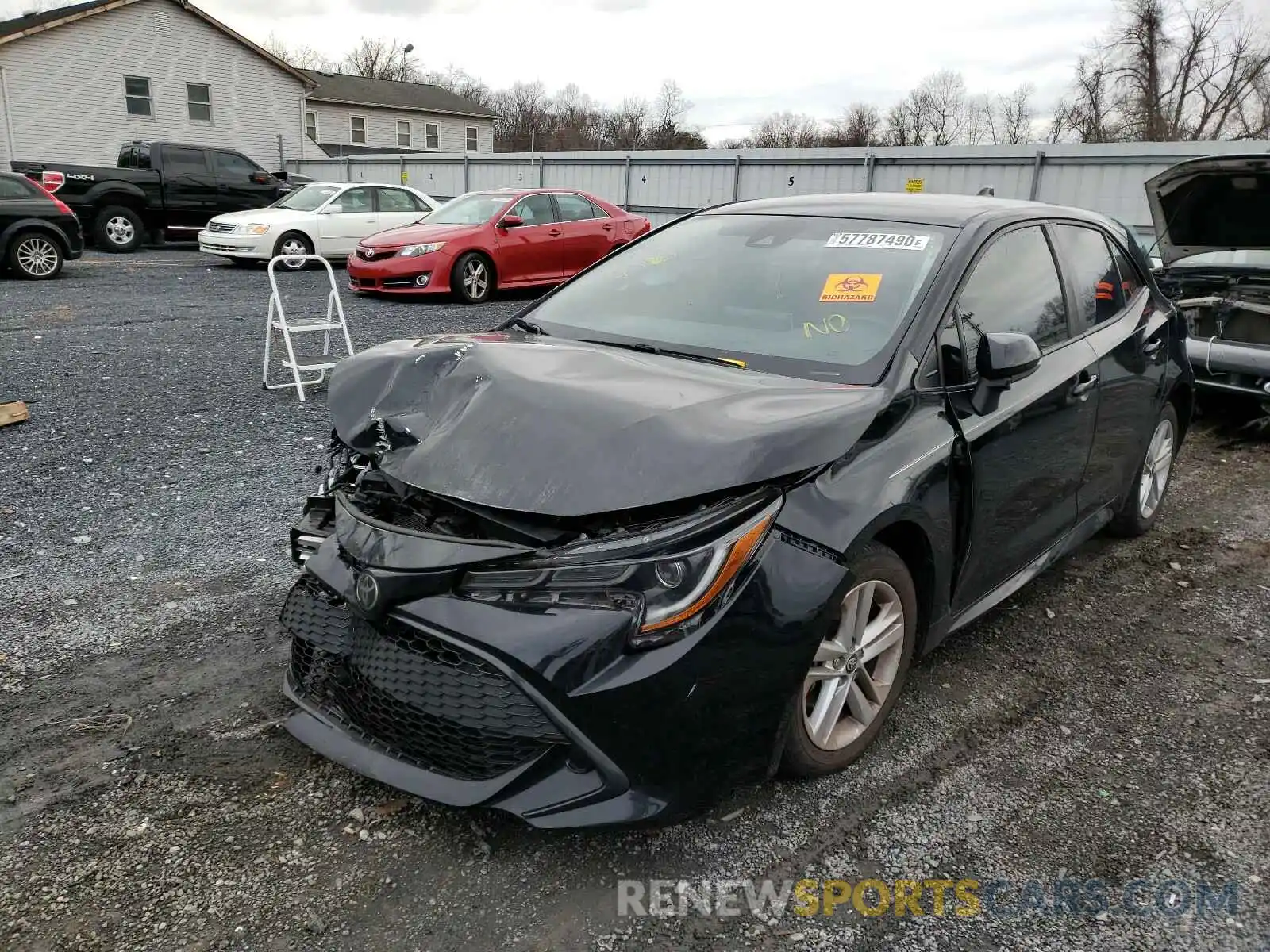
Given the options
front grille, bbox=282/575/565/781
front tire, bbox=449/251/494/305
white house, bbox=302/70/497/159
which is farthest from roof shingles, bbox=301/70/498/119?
front grille, bbox=282/575/565/781

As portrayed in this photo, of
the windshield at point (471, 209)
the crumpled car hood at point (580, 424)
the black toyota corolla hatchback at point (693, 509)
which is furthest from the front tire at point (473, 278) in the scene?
the crumpled car hood at point (580, 424)

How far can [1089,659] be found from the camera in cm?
363

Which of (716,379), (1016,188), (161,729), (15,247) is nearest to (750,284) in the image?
(716,379)

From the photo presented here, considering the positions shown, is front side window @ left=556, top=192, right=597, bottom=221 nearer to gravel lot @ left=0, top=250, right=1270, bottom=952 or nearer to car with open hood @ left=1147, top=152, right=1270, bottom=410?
car with open hood @ left=1147, top=152, right=1270, bottom=410

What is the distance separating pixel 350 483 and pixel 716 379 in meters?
1.22

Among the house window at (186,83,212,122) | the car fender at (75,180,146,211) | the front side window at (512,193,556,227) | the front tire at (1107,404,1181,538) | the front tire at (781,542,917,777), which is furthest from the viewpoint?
the house window at (186,83,212,122)

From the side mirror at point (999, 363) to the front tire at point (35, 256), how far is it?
46.7ft

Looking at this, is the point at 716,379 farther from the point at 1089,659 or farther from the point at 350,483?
the point at 1089,659

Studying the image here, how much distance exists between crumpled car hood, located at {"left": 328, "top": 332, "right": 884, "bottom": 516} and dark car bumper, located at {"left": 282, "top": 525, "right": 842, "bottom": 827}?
27 centimetres

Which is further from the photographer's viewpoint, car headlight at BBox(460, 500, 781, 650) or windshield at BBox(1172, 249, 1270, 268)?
windshield at BBox(1172, 249, 1270, 268)

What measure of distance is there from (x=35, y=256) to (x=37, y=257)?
0.10 feet

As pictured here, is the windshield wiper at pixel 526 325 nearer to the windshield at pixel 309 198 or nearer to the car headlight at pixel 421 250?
the car headlight at pixel 421 250

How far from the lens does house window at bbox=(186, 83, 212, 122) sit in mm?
29031

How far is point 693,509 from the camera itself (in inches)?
92.5
